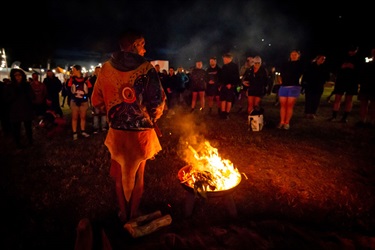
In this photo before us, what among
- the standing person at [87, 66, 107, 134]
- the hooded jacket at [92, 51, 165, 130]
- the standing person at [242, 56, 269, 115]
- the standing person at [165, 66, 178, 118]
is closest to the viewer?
the hooded jacket at [92, 51, 165, 130]

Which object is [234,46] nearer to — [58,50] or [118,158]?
[58,50]

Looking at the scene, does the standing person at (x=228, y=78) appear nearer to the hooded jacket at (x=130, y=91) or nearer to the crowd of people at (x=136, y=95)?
the crowd of people at (x=136, y=95)

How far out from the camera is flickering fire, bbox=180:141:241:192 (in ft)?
10.3

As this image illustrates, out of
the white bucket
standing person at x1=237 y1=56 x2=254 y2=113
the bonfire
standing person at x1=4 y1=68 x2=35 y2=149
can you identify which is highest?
standing person at x1=237 y1=56 x2=254 y2=113

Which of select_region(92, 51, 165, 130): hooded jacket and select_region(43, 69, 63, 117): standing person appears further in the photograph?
select_region(43, 69, 63, 117): standing person

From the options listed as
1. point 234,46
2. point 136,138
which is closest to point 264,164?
point 136,138

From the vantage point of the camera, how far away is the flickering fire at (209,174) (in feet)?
10.3

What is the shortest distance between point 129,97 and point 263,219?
2.45m

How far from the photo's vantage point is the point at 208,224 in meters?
3.32

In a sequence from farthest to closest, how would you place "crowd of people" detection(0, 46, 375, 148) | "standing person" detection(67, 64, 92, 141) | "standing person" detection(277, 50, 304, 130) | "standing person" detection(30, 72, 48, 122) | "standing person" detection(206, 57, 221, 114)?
1. "standing person" detection(206, 57, 221, 114)
2. "standing person" detection(30, 72, 48, 122)
3. "standing person" detection(277, 50, 304, 130)
4. "standing person" detection(67, 64, 92, 141)
5. "crowd of people" detection(0, 46, 375, 148)

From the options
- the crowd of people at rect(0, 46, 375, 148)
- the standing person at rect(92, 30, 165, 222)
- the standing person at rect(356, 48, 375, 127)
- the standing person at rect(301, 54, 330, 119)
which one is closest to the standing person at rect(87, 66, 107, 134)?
the crowd of people at rect(0, 46, 375, 148)

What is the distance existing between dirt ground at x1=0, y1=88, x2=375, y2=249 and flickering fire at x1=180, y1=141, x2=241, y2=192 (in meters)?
0.16

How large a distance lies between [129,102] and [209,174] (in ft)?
4.72

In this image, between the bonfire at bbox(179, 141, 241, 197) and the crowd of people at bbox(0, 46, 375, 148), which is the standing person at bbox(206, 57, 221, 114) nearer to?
the crowd of people at bbox(0, 46, 375, 148)
